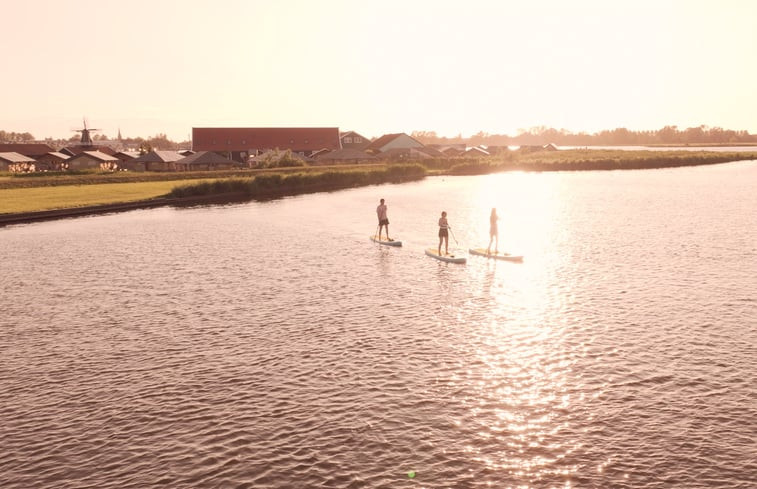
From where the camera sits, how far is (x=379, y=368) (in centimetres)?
1802

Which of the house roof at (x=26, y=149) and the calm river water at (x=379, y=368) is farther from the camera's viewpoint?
the house roof at (x=26, y=149)

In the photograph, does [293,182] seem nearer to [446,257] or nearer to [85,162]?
[446,257]

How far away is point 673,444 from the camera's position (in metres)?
13.2

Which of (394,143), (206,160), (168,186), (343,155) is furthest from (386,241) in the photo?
(394,143)

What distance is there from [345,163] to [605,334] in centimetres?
12199

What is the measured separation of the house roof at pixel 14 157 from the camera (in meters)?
122

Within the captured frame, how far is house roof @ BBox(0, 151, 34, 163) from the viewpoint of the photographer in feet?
402

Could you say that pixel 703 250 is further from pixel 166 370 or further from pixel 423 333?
pixel 166 370

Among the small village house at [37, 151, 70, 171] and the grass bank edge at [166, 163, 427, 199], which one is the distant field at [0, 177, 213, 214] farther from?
the small village house at [37, 151, 70, 171]

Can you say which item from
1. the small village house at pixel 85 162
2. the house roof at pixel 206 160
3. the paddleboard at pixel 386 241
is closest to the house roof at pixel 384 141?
the house roof at pixel 206 160

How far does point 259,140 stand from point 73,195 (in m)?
80.1

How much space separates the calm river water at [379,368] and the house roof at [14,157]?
10296cm

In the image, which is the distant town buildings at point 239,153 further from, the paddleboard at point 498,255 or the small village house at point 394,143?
the paddleboard at point 498,255

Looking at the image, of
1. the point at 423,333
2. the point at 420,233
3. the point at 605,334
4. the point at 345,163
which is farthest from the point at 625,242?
the point at 345,163
